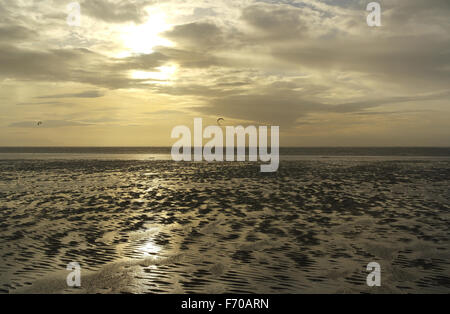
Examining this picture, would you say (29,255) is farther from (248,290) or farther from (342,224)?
(342,224)

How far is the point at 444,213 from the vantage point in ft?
57.4

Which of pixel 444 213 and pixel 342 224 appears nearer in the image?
pixel 342 224

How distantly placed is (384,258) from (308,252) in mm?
2315

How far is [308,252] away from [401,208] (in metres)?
10.4

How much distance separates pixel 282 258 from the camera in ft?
34.9

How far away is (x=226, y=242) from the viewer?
492 inches

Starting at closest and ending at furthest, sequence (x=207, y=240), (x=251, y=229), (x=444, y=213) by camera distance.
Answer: (x=207, y=240), (x=251, y=229), (x=444, y=213)

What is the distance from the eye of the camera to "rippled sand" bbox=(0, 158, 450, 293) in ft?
29.0

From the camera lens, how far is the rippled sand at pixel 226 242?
884cm

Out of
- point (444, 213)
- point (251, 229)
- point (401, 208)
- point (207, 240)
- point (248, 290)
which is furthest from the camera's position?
point (401, 208)

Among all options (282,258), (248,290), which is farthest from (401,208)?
(248,290)
